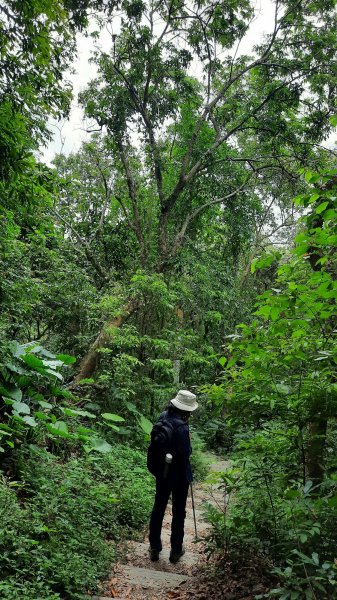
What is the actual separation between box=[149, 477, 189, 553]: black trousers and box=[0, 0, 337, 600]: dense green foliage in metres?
0.43

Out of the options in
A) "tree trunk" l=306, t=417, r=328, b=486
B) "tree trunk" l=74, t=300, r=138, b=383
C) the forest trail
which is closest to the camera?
"tree trunk" l=306, t=417, r=328, b=486

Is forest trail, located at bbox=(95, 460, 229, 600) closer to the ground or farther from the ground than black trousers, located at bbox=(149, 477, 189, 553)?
closer to the ground

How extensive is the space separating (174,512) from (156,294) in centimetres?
576

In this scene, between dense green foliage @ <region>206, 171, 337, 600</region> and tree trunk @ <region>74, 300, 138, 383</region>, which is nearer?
dense green foliage @ <region>206, 171, 337, 600</region>

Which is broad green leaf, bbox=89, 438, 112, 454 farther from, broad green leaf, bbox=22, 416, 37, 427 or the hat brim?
the hat brim

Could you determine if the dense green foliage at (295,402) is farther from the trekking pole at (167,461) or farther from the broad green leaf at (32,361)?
the broad green leaf at (32,361)

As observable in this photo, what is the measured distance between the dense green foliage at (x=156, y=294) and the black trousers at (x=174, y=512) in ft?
1.41

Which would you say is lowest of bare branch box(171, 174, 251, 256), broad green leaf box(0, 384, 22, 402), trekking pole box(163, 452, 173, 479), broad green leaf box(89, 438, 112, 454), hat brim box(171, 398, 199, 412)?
broad green leaf box(89, 438, 112, 454)

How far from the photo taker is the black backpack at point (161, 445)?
4.69 m

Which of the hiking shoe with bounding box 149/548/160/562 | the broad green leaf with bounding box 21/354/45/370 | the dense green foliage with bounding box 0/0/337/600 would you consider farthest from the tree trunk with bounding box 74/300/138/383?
the hiking shoe with bounding box 149/548/160/562

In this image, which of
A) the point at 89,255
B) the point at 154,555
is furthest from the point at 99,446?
the point at 89,255

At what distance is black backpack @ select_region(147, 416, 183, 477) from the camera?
4.69 meters

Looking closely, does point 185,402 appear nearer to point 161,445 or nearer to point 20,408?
point 161,445

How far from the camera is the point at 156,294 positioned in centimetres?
995
